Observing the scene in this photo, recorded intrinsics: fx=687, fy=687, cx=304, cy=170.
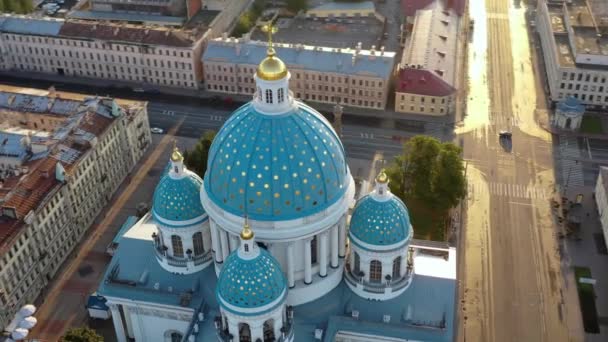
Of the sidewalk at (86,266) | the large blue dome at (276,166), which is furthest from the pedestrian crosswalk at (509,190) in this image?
the sidewalk at (86,266)

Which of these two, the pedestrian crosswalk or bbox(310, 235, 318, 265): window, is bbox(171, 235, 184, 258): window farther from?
the pedestrian crosswalk

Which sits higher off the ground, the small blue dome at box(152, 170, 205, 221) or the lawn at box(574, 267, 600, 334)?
the small blue dome at box(152, 170, 205, 221)

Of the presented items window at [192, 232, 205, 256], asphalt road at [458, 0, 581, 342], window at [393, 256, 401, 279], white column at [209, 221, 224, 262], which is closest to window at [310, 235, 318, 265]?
window at [393, 256, 401, 279]

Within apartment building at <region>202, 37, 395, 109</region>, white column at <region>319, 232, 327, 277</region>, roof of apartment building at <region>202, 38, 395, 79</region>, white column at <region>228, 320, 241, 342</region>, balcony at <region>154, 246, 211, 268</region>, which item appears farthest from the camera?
apartment building at <region>202, 37, 395, 109</region>

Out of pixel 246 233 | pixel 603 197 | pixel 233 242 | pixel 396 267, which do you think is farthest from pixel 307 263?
pixel 603 197

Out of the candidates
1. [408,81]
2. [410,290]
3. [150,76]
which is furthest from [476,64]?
[410,290]

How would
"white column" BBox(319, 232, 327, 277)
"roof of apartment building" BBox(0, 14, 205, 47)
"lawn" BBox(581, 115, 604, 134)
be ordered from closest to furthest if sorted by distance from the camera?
"white column" BBox(319, 232, 327, 277), "lawn" BBox(581, 115, 604, 134), "roof of apartment building" BBox(0, 14, 205, 47)

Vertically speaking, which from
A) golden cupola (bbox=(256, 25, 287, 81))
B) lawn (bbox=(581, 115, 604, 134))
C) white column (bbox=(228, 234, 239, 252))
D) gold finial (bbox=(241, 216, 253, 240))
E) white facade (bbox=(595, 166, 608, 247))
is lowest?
lawn (bbox=(581, 115, 604, 134))
